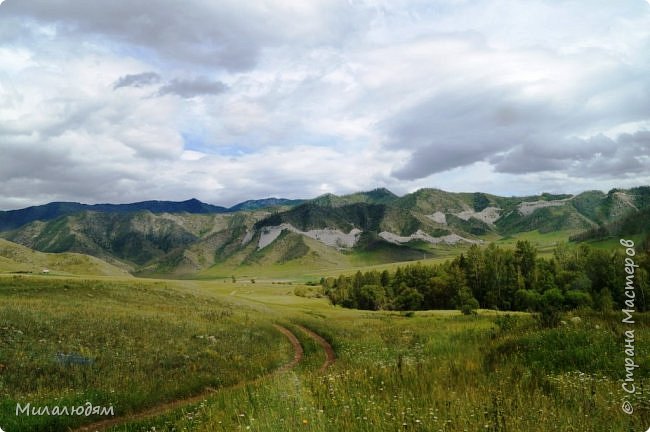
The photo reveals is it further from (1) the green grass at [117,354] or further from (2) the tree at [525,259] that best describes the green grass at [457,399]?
(2) the tree at [525,259]

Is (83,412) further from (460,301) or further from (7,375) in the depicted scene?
(460,301)

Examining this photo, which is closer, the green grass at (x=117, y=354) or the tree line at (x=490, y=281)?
the green grass at (x=117, y=354)

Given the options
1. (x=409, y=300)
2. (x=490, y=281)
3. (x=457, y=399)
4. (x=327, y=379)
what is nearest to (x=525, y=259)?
(x=490, y=281)

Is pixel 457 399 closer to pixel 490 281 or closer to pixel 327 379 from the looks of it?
pixel 327 379

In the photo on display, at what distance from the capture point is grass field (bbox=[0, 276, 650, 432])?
7250mm

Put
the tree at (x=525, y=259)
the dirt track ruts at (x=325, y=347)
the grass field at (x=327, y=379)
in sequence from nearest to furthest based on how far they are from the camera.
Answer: the grass field at (x=327, y=379)
the dirt track ruts at (x=325, y=347)
the tree at (x=525, y=259)

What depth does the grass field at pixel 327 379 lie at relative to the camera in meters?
7.25

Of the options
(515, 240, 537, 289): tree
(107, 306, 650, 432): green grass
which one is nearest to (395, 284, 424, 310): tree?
(515, 240, 537, 289): tree

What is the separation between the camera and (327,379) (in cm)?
1118

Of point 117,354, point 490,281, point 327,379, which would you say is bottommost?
point 490,281

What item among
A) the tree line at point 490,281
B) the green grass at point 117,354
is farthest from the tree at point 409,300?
the green grass at point 117,354

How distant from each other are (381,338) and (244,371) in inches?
404

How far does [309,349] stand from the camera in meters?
27.6

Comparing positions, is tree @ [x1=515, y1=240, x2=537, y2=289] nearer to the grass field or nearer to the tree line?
the tree line
